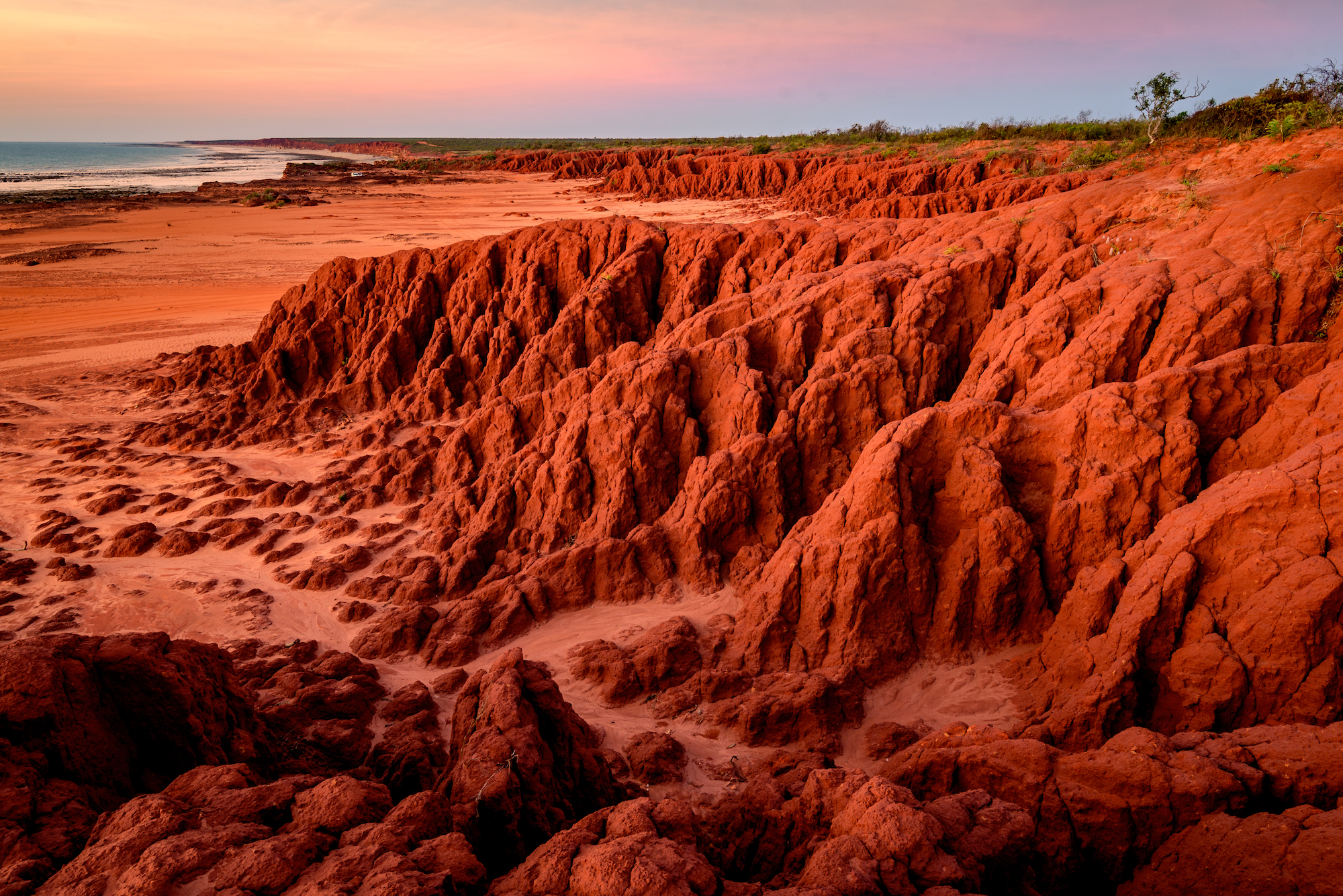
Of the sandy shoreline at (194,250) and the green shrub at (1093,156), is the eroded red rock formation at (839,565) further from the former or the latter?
the sandy shoreline at (194,250)

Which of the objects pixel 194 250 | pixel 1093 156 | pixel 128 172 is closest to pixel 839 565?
pixel 1093 156

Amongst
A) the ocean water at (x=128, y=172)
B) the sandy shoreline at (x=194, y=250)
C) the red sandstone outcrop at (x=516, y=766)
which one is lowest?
the red sandstone outcrop at (x=516, y=766)

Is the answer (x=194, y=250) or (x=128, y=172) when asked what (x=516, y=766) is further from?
(x=128, y=172)

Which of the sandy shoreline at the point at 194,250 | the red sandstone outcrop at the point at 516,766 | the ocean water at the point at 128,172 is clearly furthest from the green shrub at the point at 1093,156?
the ocean water at the point at 128,172

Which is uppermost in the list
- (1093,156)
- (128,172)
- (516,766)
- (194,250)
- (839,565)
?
(128,172)

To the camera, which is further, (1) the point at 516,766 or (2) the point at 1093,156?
(2) the point at 1093,156

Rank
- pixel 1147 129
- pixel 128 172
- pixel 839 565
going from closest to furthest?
pixel 839 565 < pixel 1147 129 < pixel 128 172

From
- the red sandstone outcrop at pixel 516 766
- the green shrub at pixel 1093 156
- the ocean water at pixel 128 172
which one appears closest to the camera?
the red sandstone outcrop at pixel 516 766

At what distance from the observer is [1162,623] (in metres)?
6.72

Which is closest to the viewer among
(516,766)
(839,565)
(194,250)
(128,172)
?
(516,766)

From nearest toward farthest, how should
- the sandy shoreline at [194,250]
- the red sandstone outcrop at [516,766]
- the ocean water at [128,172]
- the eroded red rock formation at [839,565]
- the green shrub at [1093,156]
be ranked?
the eroded red rock formation at [839,565], the red sandstone outcrop at [516,766], the green shrub at [1093,156], the sandy shoreline at [194,250], the ocean water at [128,172]

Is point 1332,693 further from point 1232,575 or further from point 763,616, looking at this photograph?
point 763,616

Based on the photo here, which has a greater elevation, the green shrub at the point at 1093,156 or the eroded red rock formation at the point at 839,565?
the green shrub at the point at 1093,156

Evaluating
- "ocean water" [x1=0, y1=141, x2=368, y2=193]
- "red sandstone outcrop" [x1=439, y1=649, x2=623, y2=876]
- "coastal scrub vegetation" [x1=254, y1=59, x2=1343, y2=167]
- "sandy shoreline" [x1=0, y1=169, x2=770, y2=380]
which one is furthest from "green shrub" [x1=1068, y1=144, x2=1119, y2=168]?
"ocean water" [x1=0, y1=141, x2=368, y2=193]
